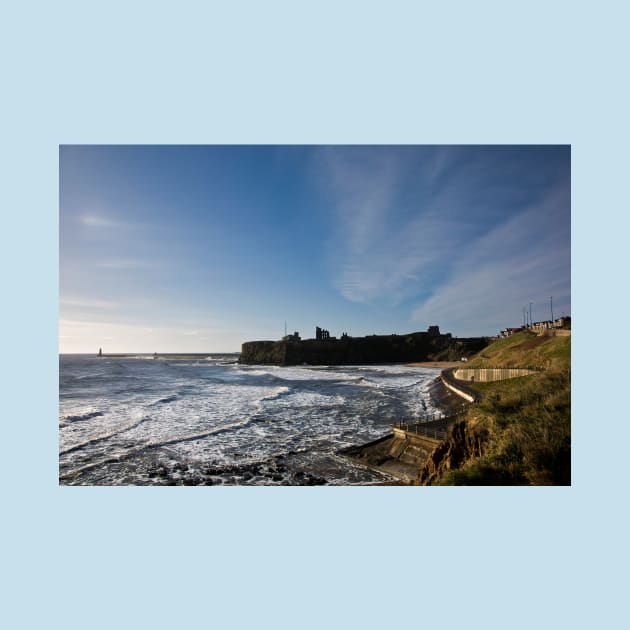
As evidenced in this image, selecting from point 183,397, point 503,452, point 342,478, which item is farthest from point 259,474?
point 183,397

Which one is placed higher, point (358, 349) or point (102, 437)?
point (102, 437)

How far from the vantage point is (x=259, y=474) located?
29.2ft

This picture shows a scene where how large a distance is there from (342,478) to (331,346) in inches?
3482

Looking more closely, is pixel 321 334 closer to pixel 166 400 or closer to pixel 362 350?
pixel 362 350

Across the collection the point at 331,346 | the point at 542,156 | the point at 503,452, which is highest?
the point at 542,156

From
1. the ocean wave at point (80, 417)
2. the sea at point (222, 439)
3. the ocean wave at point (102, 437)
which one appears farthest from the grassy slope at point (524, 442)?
the ocean wave at point (80, 417)

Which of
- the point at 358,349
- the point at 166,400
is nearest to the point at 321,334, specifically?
the point at 358,349

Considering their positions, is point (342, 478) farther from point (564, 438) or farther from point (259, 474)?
point (564, 438)

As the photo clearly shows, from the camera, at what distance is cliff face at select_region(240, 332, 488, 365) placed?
96125 mm

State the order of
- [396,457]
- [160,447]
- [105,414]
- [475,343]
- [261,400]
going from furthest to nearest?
[475,343] < [261,400] < [105,414] < [160,447] < [396,457]

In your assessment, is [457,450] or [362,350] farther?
[362,350]

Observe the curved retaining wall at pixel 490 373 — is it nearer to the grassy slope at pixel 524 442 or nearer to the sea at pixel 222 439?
the sea at pixel 222 439

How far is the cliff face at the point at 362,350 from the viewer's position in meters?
96.1

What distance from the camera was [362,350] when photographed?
3900 inches
